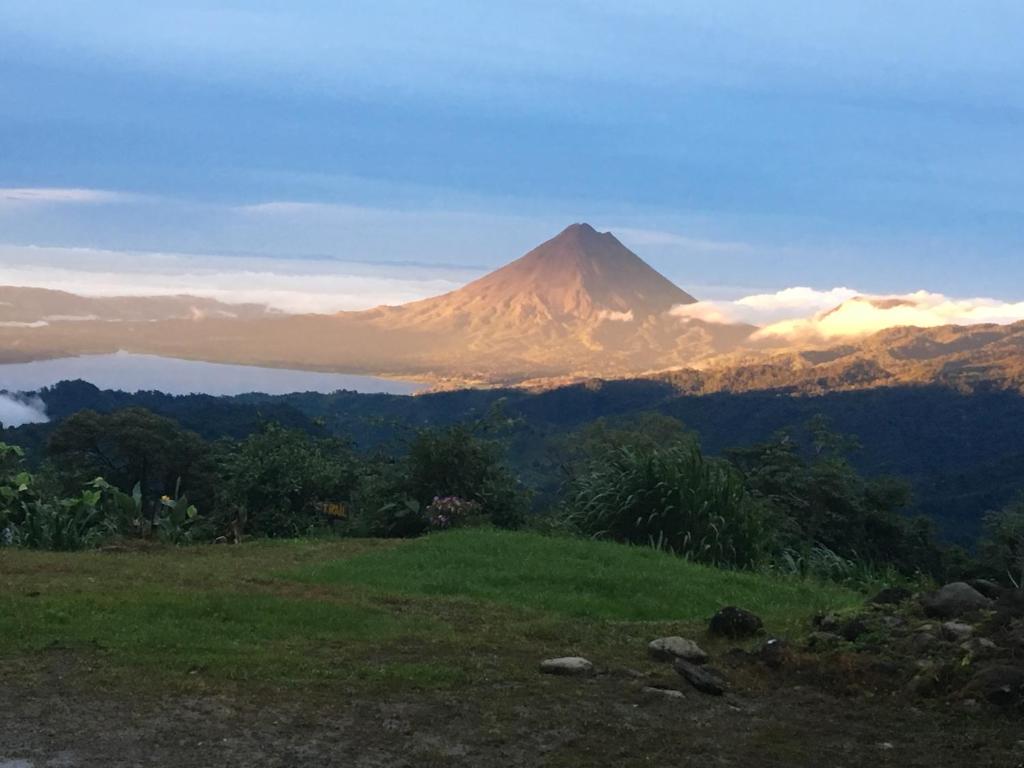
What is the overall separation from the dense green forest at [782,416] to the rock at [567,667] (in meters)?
33.3

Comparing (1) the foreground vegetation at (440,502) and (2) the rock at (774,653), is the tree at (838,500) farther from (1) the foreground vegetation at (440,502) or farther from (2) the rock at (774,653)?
(2) the rock at (774,653)

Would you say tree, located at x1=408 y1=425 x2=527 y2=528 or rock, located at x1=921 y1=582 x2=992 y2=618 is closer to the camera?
rock, located at x1=921 y1=582 x2=992 y2=618

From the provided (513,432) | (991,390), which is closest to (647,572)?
(513,432)

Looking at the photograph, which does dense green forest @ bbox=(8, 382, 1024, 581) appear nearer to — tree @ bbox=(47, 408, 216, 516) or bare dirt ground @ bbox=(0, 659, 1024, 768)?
tree @ bbox=(47, 408, 216, 516)

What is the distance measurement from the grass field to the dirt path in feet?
1.14

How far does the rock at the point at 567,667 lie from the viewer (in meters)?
6.06

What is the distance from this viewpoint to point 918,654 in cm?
638

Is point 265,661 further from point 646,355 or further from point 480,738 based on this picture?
point 646,355

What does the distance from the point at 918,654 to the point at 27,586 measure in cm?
567

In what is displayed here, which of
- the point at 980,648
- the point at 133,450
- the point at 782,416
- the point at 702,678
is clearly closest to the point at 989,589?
the point at 980,648

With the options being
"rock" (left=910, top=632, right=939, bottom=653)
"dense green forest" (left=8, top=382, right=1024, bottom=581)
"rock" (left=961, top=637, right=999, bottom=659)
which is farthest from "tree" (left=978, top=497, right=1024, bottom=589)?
"rock" (left=961, top=637, right=999, bottom=659)

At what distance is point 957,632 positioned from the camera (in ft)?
21.7

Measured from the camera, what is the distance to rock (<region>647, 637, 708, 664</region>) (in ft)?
21.3

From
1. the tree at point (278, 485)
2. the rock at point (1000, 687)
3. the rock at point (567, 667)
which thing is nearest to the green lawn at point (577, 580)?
the rock at point (567, 667)
